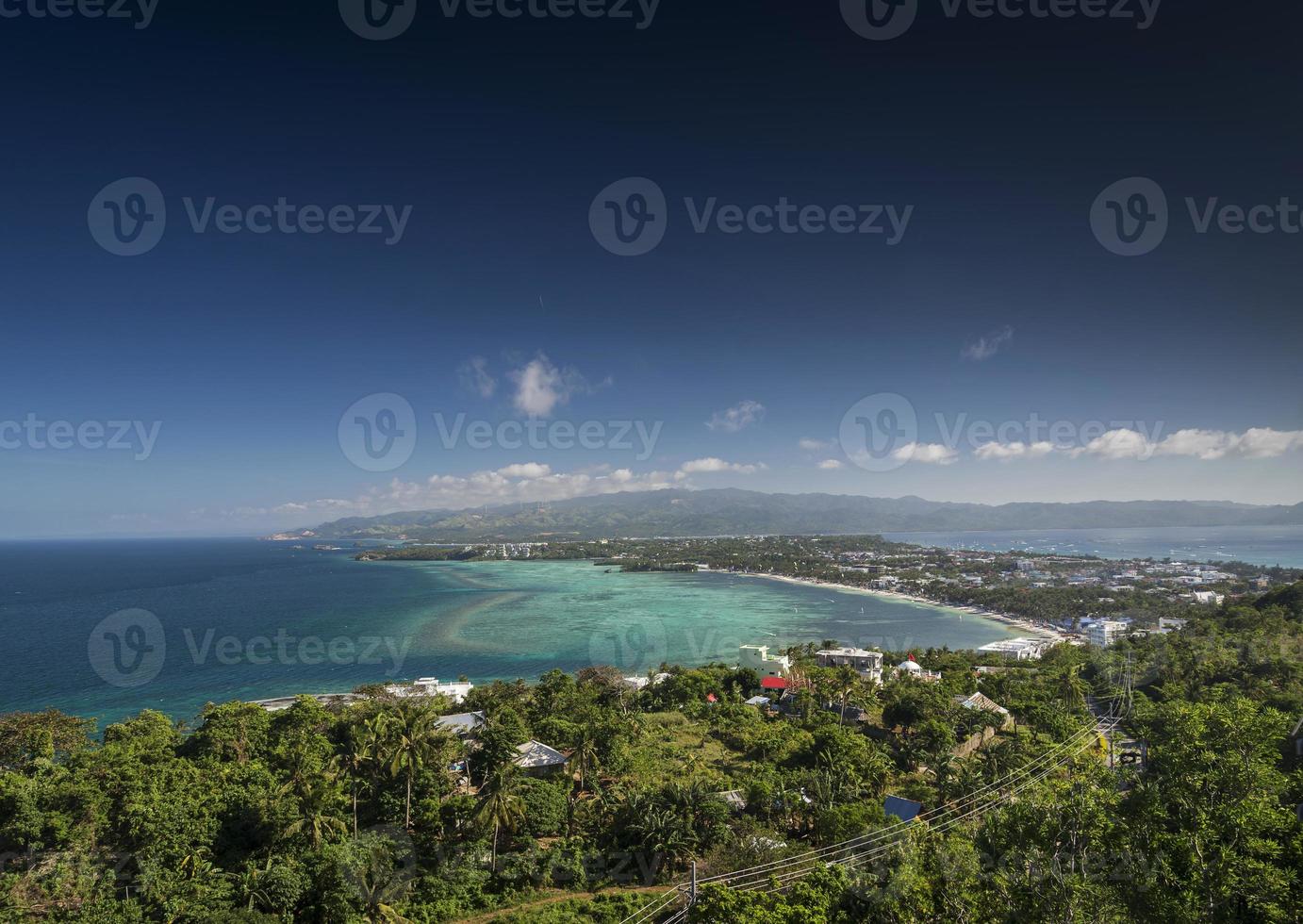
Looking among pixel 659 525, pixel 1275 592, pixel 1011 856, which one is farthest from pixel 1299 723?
pixel 659 525

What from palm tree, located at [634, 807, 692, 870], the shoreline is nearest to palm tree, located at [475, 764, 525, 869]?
palm tree, located at [634, 807, 692, 870]

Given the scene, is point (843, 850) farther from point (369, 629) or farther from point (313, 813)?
point (369, 629)

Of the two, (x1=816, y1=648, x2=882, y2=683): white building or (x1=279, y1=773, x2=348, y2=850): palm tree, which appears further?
(x1=816, y1=648, x2=882, y2=683): white building

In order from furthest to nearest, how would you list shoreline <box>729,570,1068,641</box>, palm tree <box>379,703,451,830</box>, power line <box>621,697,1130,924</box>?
shoreline <box>729,570,1068,641</box> → palm tree <box>379,703,451,830</box> → power line <box>621,697,1130,924</box>

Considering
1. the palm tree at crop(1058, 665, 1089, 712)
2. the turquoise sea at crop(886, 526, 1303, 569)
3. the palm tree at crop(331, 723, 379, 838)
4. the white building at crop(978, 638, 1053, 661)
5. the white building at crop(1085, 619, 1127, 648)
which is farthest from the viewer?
the turquoise sea at crop(886, 526, 1303, 569)

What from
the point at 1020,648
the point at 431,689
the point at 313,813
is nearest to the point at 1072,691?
the point at 1020,648

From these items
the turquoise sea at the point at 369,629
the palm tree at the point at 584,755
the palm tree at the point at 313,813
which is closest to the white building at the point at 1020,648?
the turquoise sea at the point at 369,629

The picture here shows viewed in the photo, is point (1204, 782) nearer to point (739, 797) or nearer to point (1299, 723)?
point (739, 797)

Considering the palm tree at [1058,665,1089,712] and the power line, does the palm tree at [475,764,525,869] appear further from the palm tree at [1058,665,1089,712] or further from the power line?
the palm tree at [1058,665,1089,712]
